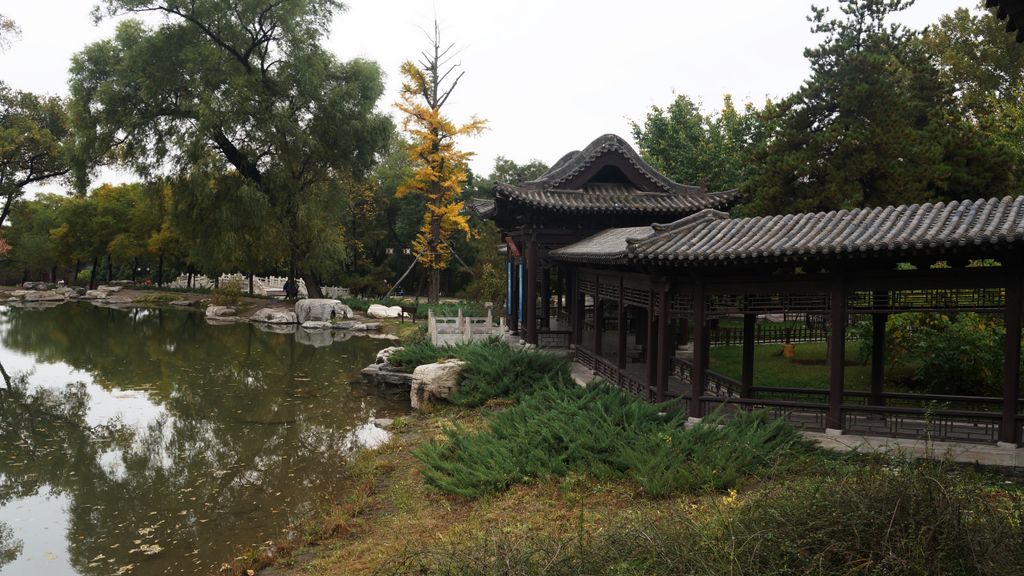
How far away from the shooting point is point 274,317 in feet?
99.7

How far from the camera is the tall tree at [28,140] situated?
2875 cm

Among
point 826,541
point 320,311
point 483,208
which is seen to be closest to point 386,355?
point 483,208

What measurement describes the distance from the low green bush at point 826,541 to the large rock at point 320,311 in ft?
84.3

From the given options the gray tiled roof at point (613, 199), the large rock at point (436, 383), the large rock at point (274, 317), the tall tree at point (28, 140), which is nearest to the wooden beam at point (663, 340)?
the large rock at point (436, 383)

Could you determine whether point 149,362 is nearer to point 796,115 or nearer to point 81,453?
point 81,453

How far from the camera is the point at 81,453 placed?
34.6 feet

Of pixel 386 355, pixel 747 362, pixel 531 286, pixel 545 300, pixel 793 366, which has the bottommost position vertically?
pixel 386 355

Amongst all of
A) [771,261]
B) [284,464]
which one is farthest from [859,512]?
[284,464]

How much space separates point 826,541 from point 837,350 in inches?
196

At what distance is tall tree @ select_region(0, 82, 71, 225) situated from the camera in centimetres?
2875

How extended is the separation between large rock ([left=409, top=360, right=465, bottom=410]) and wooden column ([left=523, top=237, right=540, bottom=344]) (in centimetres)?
255

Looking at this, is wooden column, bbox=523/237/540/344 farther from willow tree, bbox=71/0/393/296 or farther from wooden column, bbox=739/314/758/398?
willow tree, bbox=71/0/393/296

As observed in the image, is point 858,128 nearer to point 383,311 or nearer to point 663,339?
point 663,339

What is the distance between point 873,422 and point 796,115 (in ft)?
32.9
